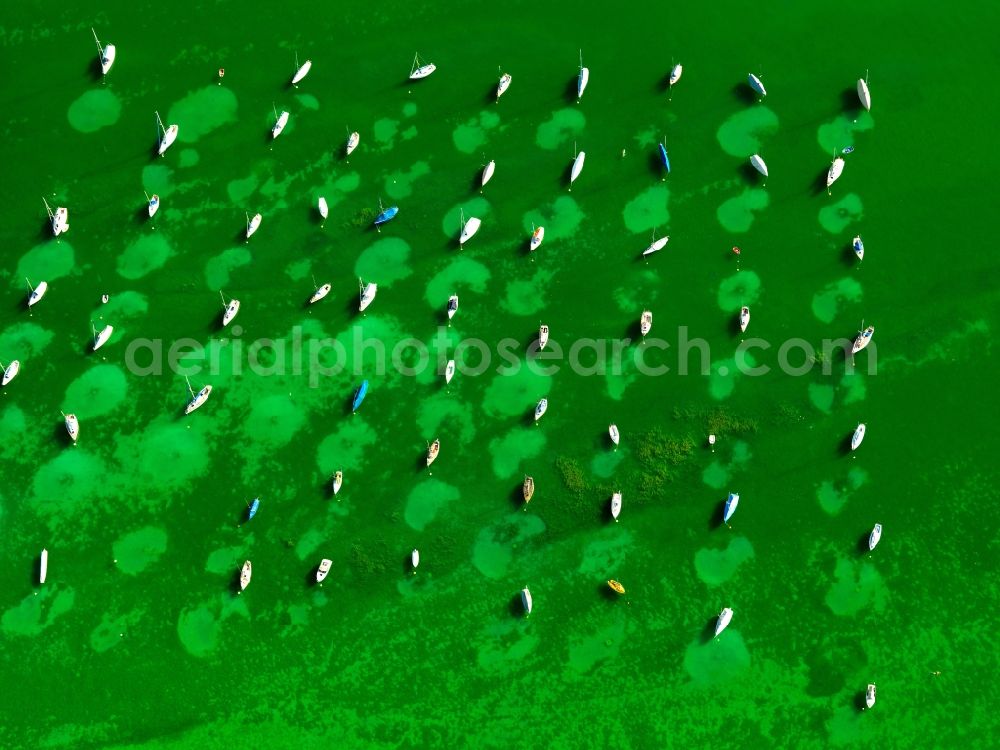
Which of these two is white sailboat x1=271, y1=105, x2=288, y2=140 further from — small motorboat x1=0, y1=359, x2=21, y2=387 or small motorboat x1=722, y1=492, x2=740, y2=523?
small motorboat x1=722, y1=492, x2=740, y2=523

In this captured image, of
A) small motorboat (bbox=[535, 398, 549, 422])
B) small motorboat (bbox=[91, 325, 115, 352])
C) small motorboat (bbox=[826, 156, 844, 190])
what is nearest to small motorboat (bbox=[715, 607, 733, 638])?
small motorboat (bbox=[535, 398, 549, 422])

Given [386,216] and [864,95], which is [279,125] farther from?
[864,95]

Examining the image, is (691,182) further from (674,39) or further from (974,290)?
(974,290)

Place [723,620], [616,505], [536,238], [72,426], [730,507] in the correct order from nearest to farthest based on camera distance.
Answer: [723,620], [730,507], [616,505], [72,426], [536,238]

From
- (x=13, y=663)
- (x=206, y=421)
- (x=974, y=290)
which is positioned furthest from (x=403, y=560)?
(x=974, y=290)

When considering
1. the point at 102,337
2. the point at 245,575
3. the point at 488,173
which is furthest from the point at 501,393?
the point at 102,337

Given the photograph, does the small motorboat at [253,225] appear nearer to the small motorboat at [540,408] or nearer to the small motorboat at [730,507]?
the small motorboat at [540,408]
